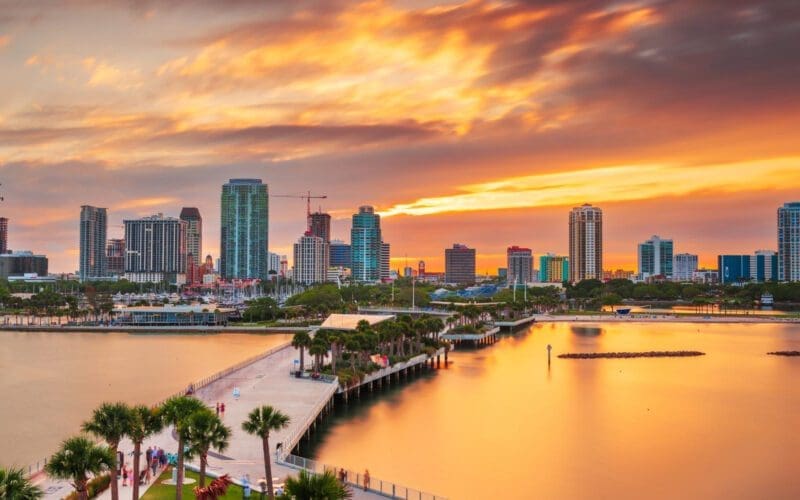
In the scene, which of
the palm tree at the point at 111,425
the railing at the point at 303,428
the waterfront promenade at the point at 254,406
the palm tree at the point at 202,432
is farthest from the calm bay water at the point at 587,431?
the palm tree at the point at 111,425

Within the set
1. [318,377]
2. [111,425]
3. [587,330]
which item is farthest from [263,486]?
[587,330]

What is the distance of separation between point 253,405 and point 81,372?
94.3 feet

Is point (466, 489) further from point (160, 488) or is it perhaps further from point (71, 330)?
point (71, 330)

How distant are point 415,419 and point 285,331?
64.7 metres

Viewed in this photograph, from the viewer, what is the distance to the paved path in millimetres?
28875

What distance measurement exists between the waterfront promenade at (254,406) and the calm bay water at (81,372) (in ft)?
17.5

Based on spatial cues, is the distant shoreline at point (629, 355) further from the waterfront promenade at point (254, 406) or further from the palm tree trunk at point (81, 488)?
the palm tree trunk at point (81, 488)

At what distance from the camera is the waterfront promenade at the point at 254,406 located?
94.7ft

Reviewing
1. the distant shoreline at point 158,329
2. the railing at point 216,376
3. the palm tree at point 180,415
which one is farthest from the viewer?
the distant shoreline at point 158,329

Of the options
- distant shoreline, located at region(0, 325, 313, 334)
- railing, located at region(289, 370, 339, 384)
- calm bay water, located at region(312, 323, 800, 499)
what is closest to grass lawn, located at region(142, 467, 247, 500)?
calm bay water, located at region(312, 323, 800, 499)

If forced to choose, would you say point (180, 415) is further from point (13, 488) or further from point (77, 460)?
point (13, 488)

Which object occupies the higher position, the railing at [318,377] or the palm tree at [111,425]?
the palm tree at [111,425]

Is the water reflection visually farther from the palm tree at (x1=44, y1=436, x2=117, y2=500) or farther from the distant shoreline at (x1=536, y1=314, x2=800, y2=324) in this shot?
the palm tree at (x1=44, y1=436, x2=117, y2=500)

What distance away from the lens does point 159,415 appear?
82.5ft
